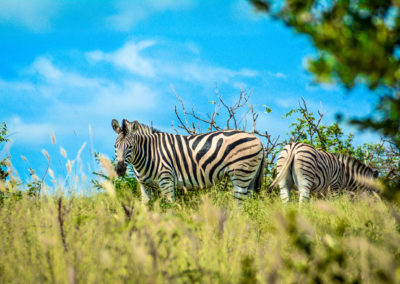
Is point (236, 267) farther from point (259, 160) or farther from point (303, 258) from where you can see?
point (259, 160)

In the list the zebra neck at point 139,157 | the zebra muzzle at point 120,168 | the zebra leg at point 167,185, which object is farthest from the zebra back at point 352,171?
the zebra muzzle at point 120,168

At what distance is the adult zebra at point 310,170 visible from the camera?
906 centimetres

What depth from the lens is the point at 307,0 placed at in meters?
2.54

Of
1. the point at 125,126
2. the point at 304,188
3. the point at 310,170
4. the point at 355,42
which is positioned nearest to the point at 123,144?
the point at 125,126

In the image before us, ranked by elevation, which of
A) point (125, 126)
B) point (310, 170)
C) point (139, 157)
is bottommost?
point (310, 170)

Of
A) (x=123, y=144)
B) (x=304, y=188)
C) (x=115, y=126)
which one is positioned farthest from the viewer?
(x=304, y=188)

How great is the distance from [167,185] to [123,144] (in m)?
1.35

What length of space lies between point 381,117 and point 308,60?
3.01 feet

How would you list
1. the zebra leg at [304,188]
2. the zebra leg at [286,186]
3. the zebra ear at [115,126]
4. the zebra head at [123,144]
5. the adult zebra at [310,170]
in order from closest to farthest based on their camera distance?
the zebra head at [123,144], the zebra ear at [115,126], the zebra leg at [304,188], the adult zebra at [310,170], the zebra leg at [286,186]

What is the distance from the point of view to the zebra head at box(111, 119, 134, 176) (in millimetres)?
8141

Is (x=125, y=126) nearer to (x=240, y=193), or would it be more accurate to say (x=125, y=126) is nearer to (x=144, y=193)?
(x=144, y=193)

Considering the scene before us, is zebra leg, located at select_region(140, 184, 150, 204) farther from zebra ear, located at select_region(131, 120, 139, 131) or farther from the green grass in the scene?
the green grass

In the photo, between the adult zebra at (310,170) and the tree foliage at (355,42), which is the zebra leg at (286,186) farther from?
the tree foliage at (355,42)

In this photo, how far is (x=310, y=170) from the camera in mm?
9117
